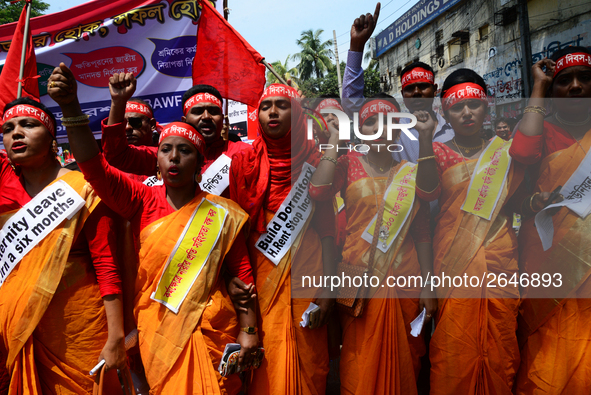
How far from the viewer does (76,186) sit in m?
2.34

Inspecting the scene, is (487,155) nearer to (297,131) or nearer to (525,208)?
(525,208)

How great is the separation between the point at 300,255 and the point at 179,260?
2.41 feet

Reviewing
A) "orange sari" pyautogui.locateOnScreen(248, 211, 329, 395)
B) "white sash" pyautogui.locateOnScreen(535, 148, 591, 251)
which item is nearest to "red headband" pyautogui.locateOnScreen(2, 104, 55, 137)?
"orange sari" pyautogui.locateOnScreen(248, 211, 329, 395)

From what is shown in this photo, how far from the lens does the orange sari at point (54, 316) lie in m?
2.21

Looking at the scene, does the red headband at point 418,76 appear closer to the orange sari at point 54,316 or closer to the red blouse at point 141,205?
the red blouse at point 141,205

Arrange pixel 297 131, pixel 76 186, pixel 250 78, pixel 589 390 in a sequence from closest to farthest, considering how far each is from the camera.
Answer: pixel 589 390 → pixel 76 186 → pixel 297 131 → pixel 250 78

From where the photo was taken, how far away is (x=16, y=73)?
10.8ft

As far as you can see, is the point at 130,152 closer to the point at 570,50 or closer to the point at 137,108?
the point at 137,108

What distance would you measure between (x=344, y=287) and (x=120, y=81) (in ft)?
6.00

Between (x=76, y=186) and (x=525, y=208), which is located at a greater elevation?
(x=76, y=186)

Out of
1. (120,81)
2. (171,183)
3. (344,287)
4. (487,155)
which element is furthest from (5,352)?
(487,155)

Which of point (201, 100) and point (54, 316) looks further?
point (201, 100)

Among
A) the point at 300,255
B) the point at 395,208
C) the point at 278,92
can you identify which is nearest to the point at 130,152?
the point at 278,92

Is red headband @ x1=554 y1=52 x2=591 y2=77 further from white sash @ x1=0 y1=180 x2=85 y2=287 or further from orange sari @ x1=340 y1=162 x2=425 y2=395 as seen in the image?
white sash @ x1=0 y1=180 x2=85 y2=287
